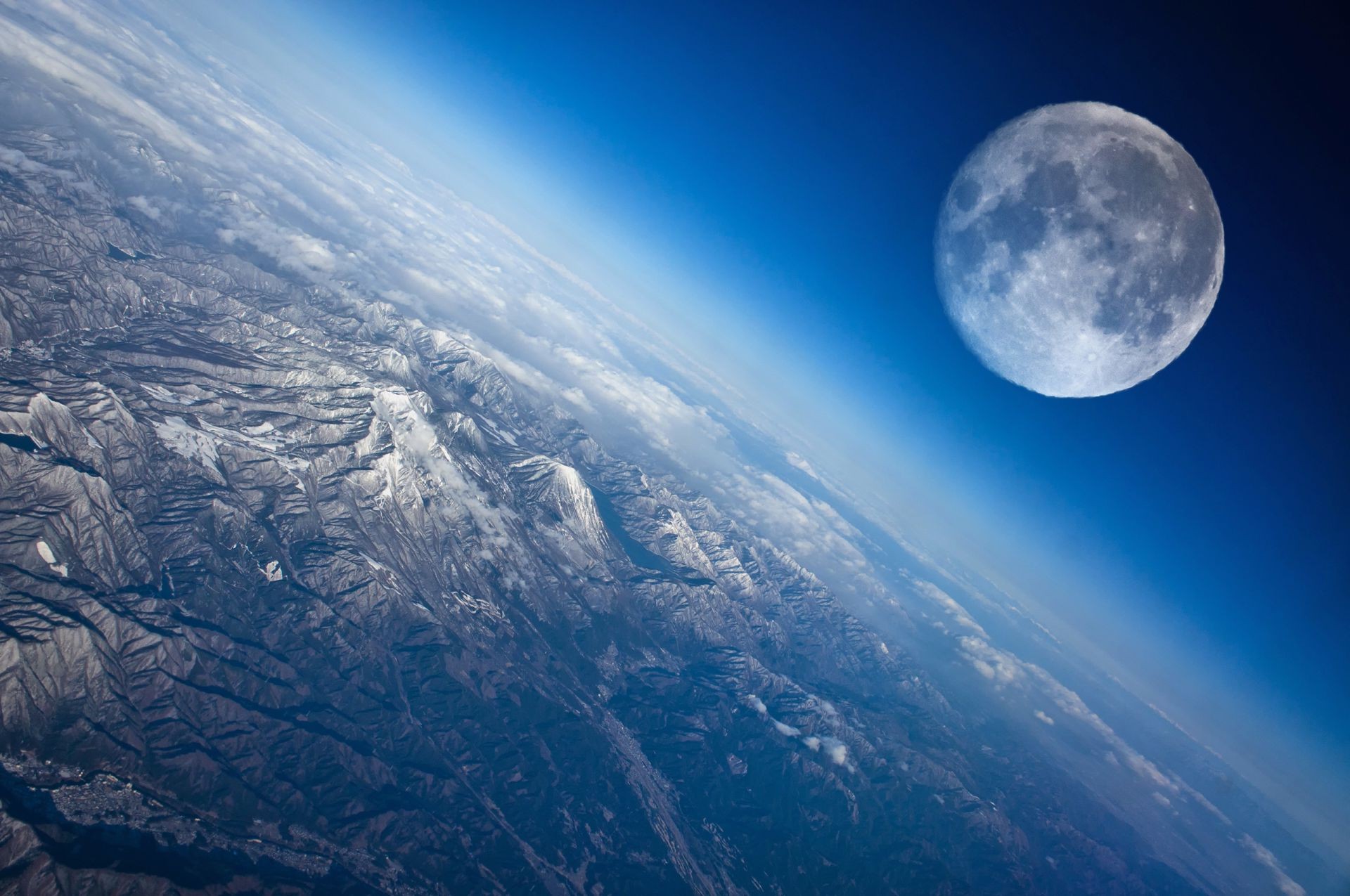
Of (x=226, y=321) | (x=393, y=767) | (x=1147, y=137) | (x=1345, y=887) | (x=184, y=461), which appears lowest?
(x=393, y=767)

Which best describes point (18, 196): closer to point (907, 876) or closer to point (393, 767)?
point (393, 767)

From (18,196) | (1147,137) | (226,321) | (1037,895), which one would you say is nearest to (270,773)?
(1147,137)

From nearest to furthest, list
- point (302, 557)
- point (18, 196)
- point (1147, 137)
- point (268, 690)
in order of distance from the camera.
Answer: point (1147, 137)
point (268, 690)
point (302, 557)
point (18, 196)

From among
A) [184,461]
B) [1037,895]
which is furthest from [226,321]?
[1037,895]

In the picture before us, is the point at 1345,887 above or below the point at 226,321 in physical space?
above

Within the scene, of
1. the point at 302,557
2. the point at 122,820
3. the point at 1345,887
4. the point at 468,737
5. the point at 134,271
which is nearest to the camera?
the point at 1345,887

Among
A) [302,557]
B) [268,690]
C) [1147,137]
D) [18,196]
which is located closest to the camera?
[1147,137]

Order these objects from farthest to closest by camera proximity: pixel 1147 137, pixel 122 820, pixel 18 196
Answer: pixel 18 196 < pixel 122 820 < pixel 1147 137

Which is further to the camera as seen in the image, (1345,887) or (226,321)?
(226,321)

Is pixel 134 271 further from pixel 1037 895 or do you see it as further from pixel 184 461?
pixel 1037 895
